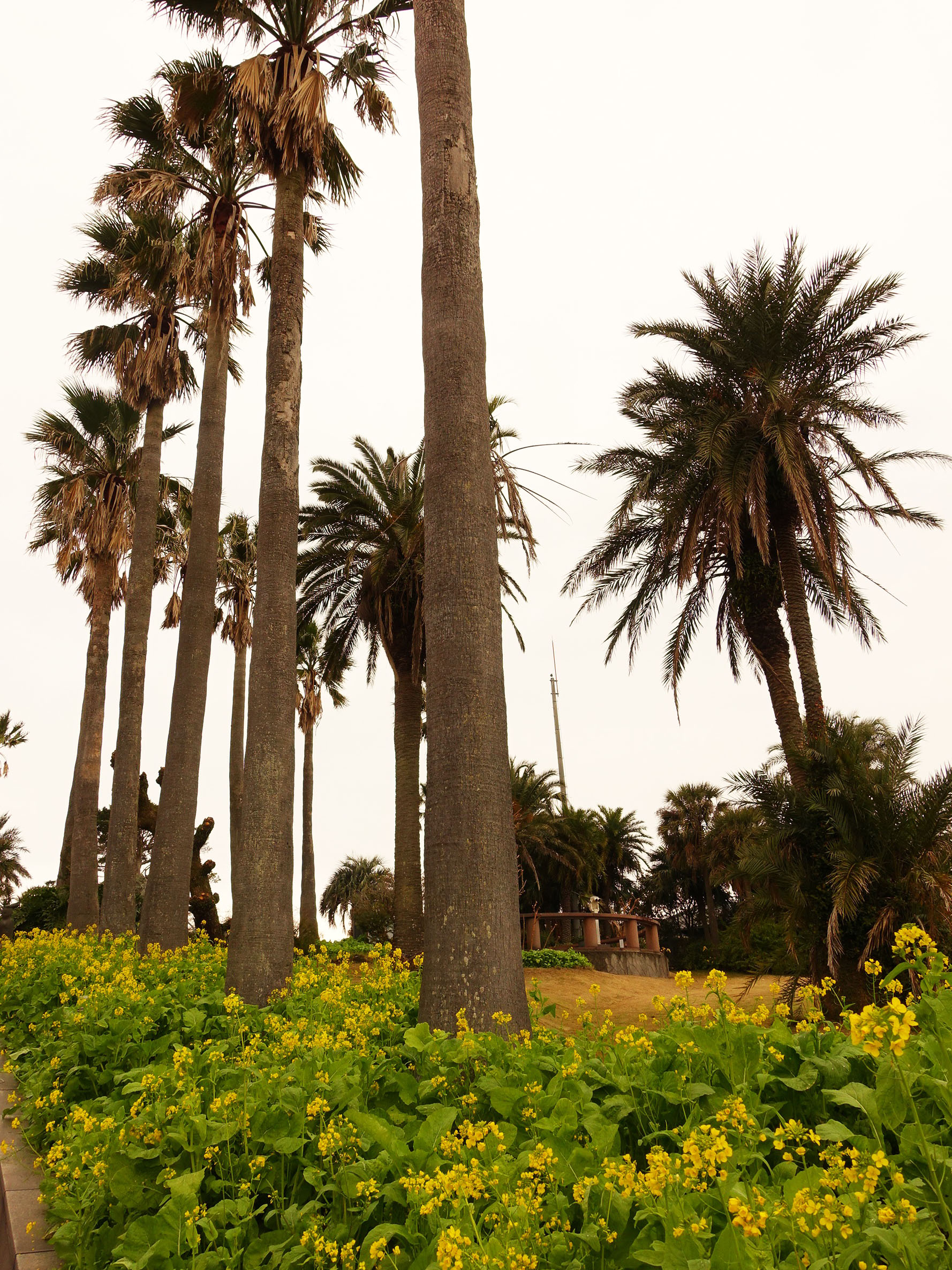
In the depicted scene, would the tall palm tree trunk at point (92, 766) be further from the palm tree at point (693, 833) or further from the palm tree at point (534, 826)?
the palm tree at point (693, 833)

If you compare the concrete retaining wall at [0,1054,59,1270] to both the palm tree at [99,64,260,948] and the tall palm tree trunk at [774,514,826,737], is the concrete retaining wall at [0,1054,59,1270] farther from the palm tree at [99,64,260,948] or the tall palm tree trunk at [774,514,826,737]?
the tall palm tree trunk at [774,514,826,737]

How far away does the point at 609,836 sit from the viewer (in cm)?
4503

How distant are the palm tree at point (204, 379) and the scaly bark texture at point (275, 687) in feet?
10.3

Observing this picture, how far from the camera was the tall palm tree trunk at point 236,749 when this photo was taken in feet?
80.9

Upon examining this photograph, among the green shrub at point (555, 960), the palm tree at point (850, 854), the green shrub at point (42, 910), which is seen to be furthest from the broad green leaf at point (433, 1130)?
the green shrub at point (42, 910)

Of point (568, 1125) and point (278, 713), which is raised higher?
point (278, 713)

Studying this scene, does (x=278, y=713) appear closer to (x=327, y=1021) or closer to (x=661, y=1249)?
(x=327, y=1021)

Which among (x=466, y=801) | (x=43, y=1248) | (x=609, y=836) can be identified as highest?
(x=609, y=836)

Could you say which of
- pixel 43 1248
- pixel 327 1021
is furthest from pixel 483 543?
pixel 43 1248

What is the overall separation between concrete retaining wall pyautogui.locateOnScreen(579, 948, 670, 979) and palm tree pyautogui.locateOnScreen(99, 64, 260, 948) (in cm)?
1684

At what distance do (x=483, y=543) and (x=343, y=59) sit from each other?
28.3 ft

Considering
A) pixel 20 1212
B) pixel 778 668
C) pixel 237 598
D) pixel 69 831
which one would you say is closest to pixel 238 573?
pixel 237 598

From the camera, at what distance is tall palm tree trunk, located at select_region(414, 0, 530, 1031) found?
500cm

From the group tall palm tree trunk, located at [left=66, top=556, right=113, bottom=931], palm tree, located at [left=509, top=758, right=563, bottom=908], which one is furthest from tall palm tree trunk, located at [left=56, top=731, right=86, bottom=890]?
palm tree, located at [left=509, top=758, right=563, bottom=908]
